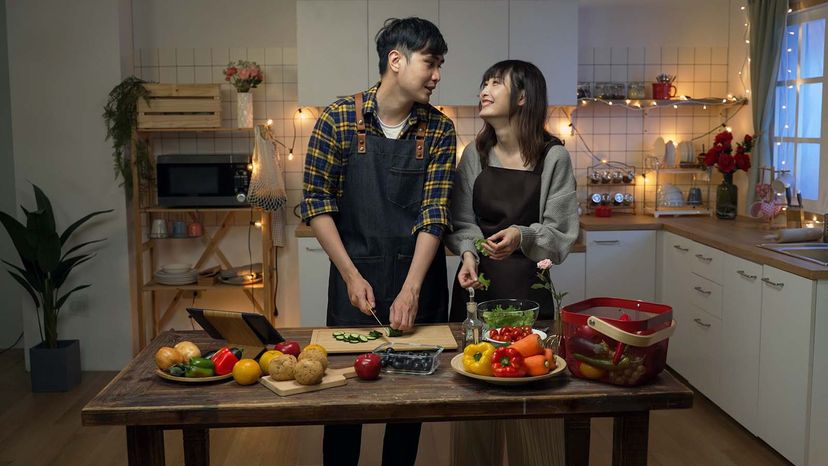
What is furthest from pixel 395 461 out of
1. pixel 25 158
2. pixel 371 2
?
pixel 25 158

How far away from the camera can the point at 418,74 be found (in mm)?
2527

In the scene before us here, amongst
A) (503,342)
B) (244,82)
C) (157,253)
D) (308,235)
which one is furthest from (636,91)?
(503,342)

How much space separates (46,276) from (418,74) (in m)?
2.92

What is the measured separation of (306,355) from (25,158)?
3465 mm

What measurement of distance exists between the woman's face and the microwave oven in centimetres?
244

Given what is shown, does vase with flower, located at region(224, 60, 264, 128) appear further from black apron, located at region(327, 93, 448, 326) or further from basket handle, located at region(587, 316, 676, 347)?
basket handle, located at region(587, 316, 676, 347)

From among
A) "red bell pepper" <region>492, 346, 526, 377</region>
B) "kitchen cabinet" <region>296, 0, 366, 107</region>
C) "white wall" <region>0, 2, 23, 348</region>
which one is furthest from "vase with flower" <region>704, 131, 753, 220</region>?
"white wall" <region>0, 2, 23, 348</region>

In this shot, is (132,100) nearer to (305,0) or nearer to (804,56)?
(305,0)

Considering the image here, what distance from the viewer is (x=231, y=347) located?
2316 mm

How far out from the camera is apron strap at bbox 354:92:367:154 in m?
2.65

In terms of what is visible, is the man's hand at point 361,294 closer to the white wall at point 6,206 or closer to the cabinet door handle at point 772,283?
the cabinet door handle at point 772,283

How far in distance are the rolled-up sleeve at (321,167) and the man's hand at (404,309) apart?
13.5 inches

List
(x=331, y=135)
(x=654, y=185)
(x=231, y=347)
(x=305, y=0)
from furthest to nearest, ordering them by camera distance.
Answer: (x=654, y=185) < (x=305, y=0) < (x=331, y=135) < (x=231, y=347)

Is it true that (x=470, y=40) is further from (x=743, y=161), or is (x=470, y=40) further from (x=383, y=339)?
(x=383, y=339)
